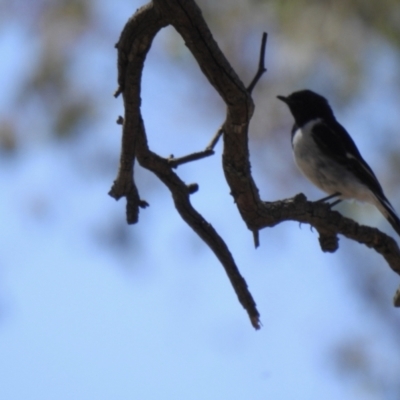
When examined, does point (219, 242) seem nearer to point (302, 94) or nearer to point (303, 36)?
point (302, 94)

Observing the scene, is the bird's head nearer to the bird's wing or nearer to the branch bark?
the bird's wing

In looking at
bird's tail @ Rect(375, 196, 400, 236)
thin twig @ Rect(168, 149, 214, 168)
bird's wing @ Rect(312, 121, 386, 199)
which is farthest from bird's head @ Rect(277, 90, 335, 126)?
thin twig @ Rect(168, 149, 214, 168)

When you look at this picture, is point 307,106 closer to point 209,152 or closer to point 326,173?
point 326,173

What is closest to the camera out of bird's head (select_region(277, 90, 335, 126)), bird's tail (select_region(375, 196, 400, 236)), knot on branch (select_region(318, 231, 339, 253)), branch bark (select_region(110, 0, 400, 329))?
branch bark (select_region(110, 0, 400, 329))

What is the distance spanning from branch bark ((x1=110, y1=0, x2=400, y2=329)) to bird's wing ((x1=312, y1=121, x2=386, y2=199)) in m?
1.87

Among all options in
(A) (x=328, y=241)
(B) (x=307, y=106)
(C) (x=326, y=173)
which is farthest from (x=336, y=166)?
(A) (x=328, y=241)

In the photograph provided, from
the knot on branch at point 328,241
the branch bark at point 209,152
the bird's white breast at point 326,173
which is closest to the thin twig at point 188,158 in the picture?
the branch bark at point 209,152

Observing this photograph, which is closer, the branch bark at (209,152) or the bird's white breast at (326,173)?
the branch bark at (209,152)

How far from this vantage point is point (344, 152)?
6004mm

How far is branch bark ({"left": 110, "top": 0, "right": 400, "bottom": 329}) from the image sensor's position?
9.84 ft

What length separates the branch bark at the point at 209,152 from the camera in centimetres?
300

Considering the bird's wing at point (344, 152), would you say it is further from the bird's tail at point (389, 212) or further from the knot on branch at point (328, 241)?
the knot on branch at point (328, 241)

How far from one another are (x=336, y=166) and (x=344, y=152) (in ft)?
0.50

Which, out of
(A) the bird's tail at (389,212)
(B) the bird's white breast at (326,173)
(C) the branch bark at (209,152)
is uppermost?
(B) the bird's white breast at (326,173)
